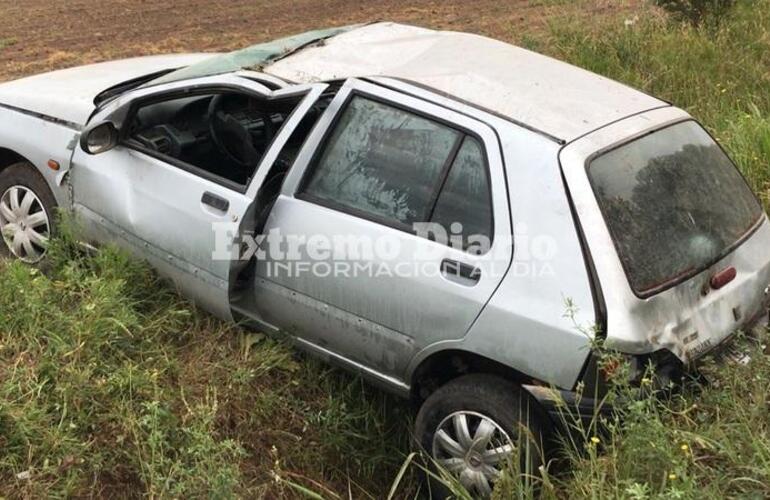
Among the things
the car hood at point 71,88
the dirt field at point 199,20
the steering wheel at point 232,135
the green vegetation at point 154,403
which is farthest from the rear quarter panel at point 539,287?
the dirt field at point 199,20

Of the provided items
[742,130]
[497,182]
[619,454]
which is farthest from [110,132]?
[742,130]

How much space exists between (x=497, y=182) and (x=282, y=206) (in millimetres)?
990

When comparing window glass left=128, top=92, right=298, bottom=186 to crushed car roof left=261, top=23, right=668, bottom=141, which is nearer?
crushed car roof left=261, top=23, right=668, bottom=141

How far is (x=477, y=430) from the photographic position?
2.86m

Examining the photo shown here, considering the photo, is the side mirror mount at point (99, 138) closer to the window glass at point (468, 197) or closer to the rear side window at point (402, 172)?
the rear side window at point (402, 172)

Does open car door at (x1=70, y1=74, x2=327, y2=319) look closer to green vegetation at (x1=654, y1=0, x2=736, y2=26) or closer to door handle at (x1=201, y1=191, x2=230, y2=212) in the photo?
door handle at (x1=201, y1=191, x2=230, y2=212)

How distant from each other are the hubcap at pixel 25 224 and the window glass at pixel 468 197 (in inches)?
93.1

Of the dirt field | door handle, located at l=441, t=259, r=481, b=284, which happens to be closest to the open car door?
door handle, located at l=441, t=259, r=481, b=284

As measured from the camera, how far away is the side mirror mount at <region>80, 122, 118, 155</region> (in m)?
3.64

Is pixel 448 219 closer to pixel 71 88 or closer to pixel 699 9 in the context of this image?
pixel 71 88

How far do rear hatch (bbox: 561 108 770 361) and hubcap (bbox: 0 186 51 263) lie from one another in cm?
289

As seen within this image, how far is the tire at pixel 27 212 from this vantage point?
4.07m

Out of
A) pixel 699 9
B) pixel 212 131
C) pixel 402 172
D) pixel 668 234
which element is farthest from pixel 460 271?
pixel 699 9

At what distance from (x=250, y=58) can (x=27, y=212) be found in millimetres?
1550
